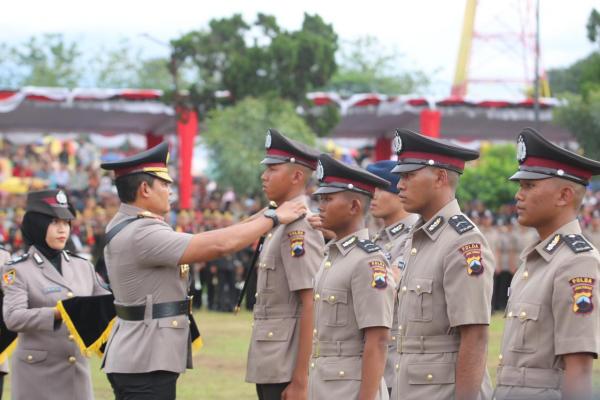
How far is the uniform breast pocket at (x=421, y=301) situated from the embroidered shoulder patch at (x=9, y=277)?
2886mm

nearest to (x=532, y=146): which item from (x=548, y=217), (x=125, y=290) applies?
(x=548, y=217)

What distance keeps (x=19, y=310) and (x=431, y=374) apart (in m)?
2.85

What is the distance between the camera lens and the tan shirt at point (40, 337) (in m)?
6.73

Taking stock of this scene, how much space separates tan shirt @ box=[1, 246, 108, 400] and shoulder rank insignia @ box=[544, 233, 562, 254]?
3.19 metres

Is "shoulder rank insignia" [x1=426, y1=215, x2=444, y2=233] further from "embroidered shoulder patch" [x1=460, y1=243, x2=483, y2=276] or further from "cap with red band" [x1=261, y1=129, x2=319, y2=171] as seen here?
"cap with red band" [x1=261, y1=129, x2=319, y2=171]

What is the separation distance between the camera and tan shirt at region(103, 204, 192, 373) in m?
5.84

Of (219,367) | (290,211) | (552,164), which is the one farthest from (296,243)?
(219,367)

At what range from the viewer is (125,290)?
19.5 ft

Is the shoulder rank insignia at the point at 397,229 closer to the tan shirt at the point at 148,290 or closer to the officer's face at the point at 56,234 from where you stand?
the tan shirt at the point at 148,290

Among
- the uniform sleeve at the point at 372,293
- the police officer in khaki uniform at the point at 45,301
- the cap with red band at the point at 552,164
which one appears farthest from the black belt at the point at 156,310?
the cap with red band at the point at 552,164

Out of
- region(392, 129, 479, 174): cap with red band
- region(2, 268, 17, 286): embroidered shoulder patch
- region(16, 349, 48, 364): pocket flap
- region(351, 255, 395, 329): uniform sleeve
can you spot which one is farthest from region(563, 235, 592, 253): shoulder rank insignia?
region(2, 268, 17, 286): embroidered shoulder patch

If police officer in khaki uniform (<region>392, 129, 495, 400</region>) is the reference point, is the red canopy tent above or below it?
above

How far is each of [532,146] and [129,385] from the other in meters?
2.47

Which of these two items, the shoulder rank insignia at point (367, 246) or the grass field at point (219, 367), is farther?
the grass field at point (219, 367)
